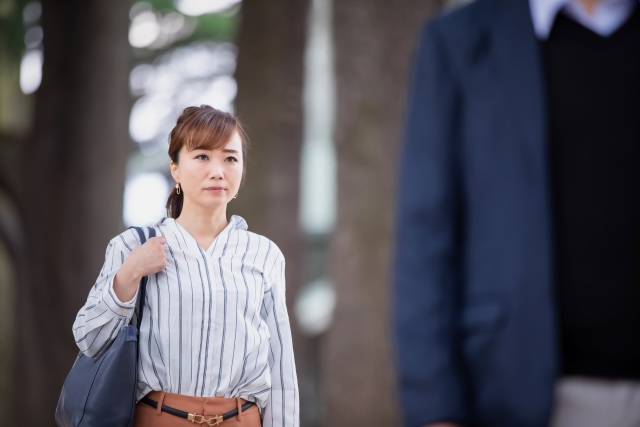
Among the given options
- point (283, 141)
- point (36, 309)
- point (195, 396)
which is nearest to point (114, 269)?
point (195, 396)

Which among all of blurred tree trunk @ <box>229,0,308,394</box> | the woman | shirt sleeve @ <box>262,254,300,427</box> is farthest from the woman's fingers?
blurred tree trunk @ <box>229,0,308,394</box>

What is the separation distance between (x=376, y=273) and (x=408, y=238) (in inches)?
129

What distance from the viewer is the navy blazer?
1342mm

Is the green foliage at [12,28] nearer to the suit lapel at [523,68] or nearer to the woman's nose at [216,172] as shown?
the woman's nose at [216,172]

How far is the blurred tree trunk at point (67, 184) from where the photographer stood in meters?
5.88

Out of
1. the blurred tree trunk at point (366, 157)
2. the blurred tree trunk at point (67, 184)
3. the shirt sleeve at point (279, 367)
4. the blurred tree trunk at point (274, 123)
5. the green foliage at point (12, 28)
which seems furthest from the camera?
the green foliage at point (12, 28)

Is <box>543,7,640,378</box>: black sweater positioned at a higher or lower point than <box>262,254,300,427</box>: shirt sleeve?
higher

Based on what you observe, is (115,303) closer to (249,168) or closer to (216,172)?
(216,172)

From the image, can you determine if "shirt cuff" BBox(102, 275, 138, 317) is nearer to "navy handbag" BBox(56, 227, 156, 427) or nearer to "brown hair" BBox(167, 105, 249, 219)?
"navy handbag" BBox(56, 227, 156, 427)

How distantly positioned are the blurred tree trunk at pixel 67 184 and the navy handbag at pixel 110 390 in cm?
414

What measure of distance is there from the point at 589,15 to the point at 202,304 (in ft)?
3.78

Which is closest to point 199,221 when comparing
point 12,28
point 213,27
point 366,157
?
point 366,157

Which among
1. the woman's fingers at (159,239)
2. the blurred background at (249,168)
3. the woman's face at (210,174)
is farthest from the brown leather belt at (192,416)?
the blurred background at (249,168)

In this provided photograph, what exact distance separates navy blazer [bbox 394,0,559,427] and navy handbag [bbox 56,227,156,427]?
73cm
